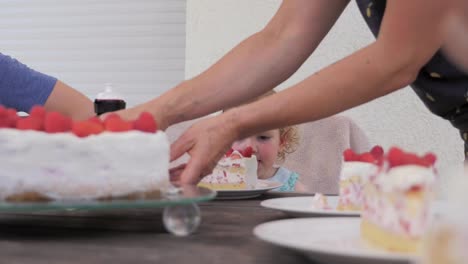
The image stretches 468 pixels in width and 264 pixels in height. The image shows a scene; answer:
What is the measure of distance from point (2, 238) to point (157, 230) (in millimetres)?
180

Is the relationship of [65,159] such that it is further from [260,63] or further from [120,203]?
[260,63]

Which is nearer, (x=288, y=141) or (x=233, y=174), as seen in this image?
(x=233, y=174)

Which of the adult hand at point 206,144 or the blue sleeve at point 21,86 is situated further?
the blue sleeve at point 21,86

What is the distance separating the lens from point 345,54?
2.53 metres

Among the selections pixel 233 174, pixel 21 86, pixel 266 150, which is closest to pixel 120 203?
pixel 233 174

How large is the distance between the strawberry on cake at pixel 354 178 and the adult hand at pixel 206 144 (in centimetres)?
19

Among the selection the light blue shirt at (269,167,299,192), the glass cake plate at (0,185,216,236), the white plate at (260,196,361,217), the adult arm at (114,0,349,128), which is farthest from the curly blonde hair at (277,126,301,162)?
the glass cake plate at (0,185,216,236)

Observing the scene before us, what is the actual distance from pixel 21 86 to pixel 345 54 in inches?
51.0

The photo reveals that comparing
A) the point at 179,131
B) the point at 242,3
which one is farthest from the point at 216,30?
the point at 179,131

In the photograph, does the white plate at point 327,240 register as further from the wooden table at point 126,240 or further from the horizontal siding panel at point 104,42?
the horizontal siding panel at point 104,42

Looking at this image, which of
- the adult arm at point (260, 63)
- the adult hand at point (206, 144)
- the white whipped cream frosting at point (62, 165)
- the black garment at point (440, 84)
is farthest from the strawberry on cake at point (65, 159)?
the black garment at point (440, 84)

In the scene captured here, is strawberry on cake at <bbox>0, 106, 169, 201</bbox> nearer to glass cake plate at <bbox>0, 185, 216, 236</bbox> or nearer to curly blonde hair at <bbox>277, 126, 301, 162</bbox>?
glass cake plate at <bbox>0, 185, 216, 236</bbox>

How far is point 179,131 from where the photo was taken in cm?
234

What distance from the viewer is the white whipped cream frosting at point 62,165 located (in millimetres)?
707
